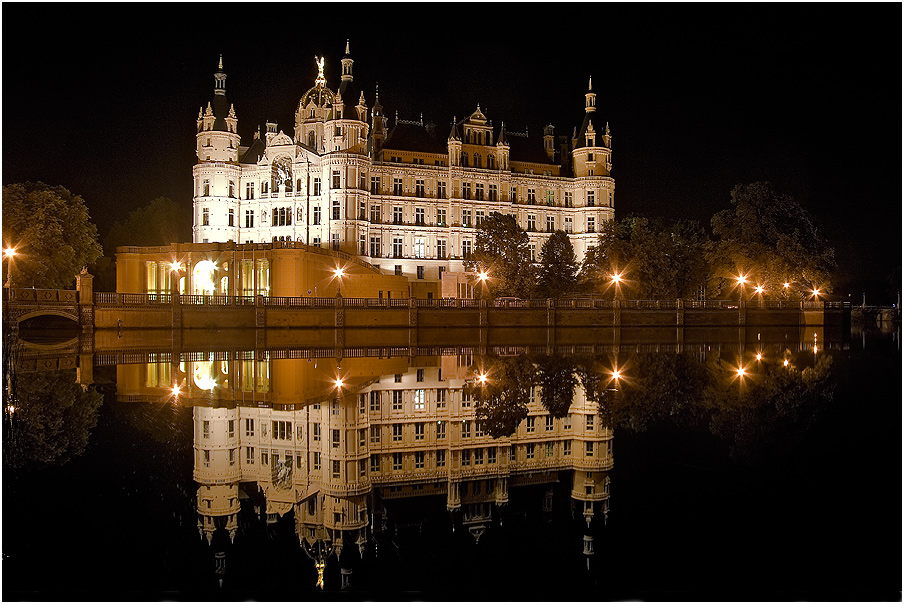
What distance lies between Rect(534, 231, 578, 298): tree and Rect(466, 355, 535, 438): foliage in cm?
2966

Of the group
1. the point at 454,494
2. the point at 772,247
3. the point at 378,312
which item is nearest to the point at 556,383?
the point at 454,494

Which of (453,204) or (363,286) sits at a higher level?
(453,204)

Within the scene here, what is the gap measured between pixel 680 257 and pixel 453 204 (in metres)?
22.8

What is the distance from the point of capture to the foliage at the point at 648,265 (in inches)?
2329

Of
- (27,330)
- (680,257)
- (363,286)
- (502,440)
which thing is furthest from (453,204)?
(502,440)

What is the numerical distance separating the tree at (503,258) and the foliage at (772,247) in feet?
52.2

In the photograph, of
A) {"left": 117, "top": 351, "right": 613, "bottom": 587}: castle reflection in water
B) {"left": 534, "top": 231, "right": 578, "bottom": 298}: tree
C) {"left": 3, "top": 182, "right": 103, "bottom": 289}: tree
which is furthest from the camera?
{"left": 534, "top": 231, "right": 578, "bottom": 298}: tree

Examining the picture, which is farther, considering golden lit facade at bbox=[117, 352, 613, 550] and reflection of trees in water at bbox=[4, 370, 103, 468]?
reflection of trees in water at bbox=[4, 370, 103, 468]

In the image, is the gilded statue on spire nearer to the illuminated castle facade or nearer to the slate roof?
the illuminated castle facade

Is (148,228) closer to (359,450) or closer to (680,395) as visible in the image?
(680,395)

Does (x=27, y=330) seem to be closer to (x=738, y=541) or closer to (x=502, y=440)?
(x=502, y=440)

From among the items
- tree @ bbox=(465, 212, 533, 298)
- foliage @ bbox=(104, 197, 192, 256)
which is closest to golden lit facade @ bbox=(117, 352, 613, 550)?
tree @ bbox=(465, 212, 533, 298)

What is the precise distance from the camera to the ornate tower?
67.5 metres

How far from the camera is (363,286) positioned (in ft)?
197
